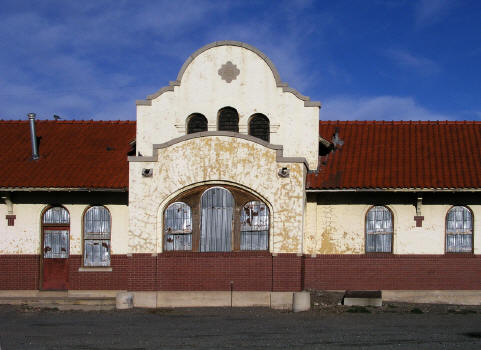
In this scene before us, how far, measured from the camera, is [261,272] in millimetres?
17250

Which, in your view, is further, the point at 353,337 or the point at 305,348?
the point at 353,337

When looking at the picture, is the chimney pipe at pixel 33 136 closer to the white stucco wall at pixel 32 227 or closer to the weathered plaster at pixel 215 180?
the white stucco wall at pixel 32 227

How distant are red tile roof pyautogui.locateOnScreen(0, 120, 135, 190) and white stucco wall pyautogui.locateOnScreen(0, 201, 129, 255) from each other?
33.3 inches

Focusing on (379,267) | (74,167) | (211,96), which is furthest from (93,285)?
(379,267)

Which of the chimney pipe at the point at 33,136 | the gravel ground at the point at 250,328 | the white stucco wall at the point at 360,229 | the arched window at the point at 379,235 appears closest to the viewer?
the gravel ground at the point at 250,328

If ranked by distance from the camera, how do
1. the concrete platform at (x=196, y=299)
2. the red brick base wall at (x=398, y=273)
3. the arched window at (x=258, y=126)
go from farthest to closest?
1. the arched window at (x=258, y=126)
2. the red brick base wall at (x=398, y=273)
3. the concrete platform at (x=196, y=299)

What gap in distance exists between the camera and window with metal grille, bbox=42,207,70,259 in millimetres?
19625

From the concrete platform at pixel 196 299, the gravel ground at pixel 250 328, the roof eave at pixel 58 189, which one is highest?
the roof eave at pixel 58 189

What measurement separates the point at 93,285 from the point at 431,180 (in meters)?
9.88

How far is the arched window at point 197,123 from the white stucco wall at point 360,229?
3.73m

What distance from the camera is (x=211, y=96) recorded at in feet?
62.5

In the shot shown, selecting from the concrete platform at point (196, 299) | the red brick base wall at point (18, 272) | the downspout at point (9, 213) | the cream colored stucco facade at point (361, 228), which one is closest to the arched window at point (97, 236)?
the red brick base wall at point (18, 272)

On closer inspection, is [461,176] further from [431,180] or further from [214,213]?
[214,213]

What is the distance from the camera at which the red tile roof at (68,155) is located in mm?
19062
